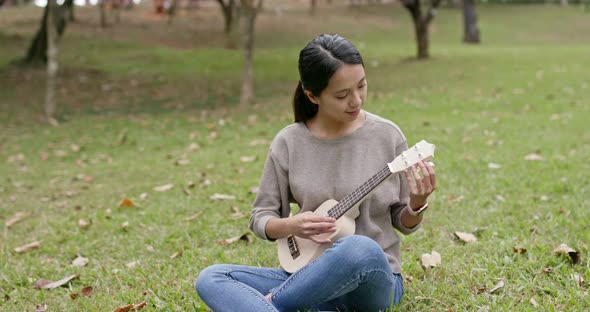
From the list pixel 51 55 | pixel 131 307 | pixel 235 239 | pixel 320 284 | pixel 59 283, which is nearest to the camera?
pixel 320 284

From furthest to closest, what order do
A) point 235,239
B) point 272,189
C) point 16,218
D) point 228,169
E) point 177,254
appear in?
point 228,169
point 16,218
point 235,239
point 177,254
point 272,189

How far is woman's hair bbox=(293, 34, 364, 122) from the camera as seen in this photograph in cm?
284

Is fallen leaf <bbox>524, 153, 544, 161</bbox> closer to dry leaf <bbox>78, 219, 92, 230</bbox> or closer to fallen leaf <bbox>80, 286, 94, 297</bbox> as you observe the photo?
dry leaf <bbox>78, 219, 92, 230</bbox>

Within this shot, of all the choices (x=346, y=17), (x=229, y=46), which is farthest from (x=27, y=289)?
(x=346, y=17)

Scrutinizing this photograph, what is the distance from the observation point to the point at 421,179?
8.89 ft

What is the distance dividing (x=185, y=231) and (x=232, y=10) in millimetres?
18242

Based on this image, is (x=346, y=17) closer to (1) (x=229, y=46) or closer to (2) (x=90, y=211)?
(1) (x=229, y=46)

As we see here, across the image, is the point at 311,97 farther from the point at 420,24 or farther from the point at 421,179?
the point at 420,24

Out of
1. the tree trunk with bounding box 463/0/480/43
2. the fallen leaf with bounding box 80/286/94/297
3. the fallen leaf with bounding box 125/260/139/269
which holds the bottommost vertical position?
the tree trunk with bounding box 463/0/480/43

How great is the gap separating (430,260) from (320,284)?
1.15 meters

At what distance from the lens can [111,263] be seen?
4.43 meters

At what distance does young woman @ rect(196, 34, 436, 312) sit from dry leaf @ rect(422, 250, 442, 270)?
0.61m

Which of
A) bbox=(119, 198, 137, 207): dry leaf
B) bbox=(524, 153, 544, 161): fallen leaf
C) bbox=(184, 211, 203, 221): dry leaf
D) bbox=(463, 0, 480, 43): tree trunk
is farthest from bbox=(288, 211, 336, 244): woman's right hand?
bbox=(463, 0, 480, 43): tree trunk

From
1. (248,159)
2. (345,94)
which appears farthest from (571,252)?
(248,159)
